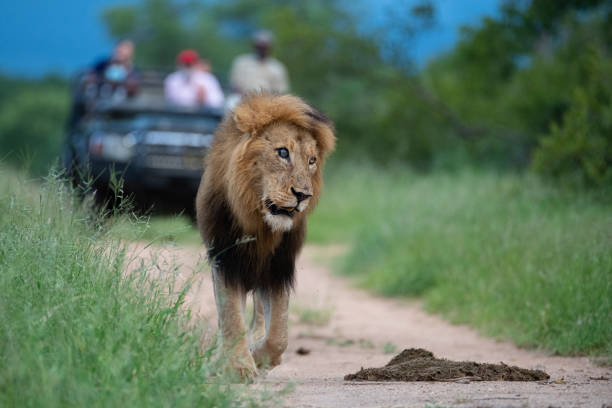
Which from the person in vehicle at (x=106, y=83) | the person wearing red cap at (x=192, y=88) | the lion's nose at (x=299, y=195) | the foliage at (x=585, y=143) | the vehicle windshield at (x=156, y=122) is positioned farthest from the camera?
the person in vehicle at (x=106, y=83)

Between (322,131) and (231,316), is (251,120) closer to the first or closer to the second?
(322,131)

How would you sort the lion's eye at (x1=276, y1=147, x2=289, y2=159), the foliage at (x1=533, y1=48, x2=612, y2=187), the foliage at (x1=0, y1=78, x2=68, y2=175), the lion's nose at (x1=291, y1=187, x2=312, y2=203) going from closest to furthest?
the lion's nose at (x1=291, y1=187, x2=312, y2=203), the lion's eye at (x1=276, y1=147, x2=289, y2=159), the foliage at (x1=533, y1=48, x2=612, y2=187), the foliage at (x1=0, y1=78, x2=68, y2=175)

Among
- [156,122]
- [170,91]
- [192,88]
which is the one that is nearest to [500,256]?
[156,122]

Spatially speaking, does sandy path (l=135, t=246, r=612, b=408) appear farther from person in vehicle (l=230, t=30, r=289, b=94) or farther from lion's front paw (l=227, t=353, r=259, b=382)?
person in vehicle (l=230, t=30, r=289, b=94)

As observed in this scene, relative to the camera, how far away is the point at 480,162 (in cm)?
1584

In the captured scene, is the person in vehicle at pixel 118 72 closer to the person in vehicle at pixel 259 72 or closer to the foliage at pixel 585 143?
the person in vehicle at pixel 259 72

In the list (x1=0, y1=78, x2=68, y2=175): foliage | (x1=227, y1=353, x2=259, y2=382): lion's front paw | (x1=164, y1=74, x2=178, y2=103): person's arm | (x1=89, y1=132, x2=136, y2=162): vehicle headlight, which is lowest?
(x1=227, y1=353, x2=259, y2=382): lion's front paw

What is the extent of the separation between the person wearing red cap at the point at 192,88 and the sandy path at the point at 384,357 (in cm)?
294

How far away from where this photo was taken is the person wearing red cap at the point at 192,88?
10.9 m

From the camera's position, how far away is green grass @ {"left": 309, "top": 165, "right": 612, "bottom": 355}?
18.6 ft

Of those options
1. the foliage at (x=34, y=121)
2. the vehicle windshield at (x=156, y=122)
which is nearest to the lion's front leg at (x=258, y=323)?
the vehicle windshield at (x=156, y=122)

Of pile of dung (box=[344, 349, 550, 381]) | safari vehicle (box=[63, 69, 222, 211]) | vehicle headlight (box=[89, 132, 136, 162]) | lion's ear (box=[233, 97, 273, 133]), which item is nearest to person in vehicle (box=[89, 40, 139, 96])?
safari vehicle (box=[63, 69, 222, 211])

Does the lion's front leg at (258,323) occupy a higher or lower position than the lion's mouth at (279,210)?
lower

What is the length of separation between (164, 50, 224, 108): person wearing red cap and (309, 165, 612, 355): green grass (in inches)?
97.4
